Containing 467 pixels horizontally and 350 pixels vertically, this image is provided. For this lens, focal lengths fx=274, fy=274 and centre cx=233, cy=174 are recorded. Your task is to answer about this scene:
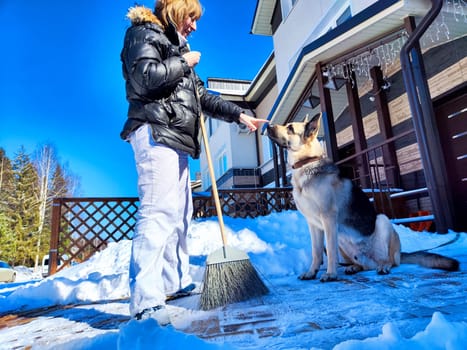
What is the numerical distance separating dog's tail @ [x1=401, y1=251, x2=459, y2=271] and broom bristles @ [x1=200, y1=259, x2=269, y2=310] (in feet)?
4.55

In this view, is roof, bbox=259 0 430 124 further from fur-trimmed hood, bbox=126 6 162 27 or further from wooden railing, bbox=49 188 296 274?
fur-trimmed hood, bbox=126 6 162 27

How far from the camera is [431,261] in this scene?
2.18 m

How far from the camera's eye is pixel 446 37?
5094mm

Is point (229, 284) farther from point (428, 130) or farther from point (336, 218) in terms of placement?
point (428, 130)

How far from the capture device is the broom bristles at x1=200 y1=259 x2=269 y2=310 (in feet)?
5.47

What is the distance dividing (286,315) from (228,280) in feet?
1.80

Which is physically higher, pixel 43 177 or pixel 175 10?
pixel 43 177

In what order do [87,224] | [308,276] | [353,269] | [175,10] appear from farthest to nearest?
[87,224] → [353,269] → [308,276] → [175,10]

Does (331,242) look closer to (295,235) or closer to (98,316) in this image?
(98,316)

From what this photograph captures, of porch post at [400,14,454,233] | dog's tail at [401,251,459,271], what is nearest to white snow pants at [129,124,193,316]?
dog's tail at [401,251,459,271]

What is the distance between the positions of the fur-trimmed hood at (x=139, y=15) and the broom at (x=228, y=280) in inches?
61.8

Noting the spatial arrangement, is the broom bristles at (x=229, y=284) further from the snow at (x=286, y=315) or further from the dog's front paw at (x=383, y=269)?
the dog's front paw at (x=383, y=269)

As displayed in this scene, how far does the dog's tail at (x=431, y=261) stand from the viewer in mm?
2023

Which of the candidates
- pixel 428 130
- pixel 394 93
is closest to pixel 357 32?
pixel 428 130
